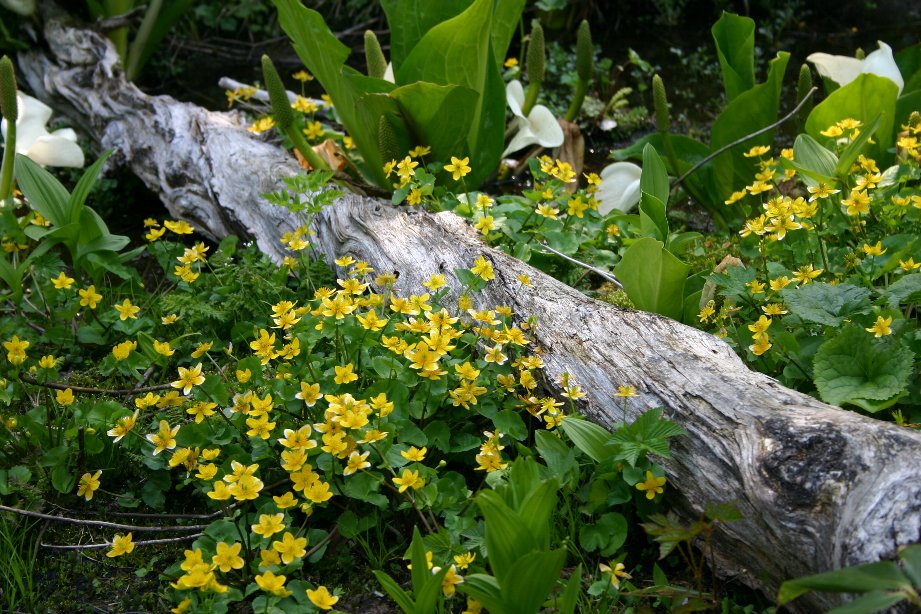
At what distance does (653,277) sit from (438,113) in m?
1.23

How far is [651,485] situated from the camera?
1.98 meters

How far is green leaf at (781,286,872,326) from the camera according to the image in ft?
7.14

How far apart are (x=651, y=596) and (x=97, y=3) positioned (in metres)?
4.48

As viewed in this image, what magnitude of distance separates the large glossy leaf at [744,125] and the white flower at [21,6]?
3.70m

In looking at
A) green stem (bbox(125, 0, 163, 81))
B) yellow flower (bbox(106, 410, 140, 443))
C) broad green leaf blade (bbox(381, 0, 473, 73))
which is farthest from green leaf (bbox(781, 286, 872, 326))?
green stem (bbox(125, 0, 163, 81))

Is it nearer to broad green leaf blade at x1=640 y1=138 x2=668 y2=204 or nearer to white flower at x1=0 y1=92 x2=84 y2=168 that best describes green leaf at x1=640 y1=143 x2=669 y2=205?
broad green leaf blade at x1=640 y1=138 x2=668 y2=204

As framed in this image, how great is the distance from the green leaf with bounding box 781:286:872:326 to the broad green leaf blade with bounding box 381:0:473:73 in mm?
2008

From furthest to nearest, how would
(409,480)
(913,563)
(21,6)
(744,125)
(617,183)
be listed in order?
1. (21,6)
2. (617,183)
3. (744,125)
4. (409,480)
5. (913,563)

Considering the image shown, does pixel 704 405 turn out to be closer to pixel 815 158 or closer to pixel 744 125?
pixel 815 158

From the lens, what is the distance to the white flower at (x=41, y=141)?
3889 millimetres

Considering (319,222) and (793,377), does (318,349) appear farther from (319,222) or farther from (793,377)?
(793,377)

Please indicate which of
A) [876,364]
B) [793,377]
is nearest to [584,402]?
[793,377]

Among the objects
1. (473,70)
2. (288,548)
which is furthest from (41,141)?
(288,548)

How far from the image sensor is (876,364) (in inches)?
80.8
